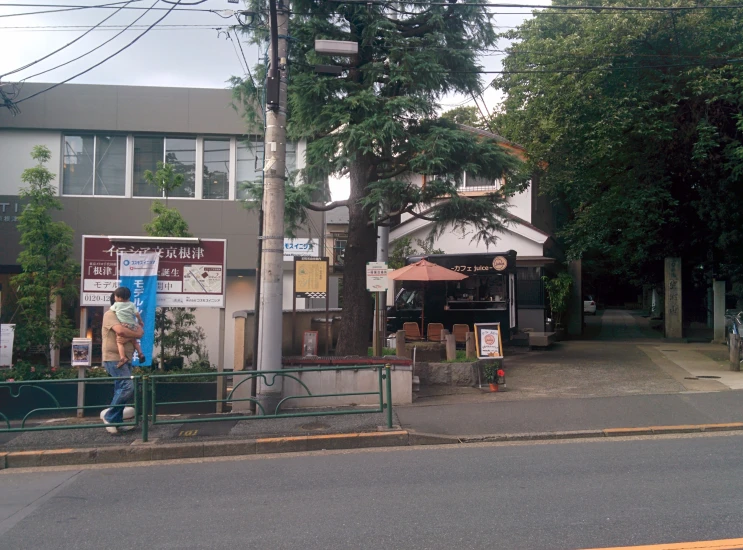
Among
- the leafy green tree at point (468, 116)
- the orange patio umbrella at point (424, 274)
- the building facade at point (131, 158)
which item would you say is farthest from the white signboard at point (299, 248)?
the leafy green tree at point (468, 116)

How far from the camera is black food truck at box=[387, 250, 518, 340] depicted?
58.7 feet

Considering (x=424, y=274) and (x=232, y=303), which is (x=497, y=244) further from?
(x=232, y=303)

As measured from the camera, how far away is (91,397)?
404 inches

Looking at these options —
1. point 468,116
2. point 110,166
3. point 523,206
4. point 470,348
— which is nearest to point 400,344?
point 470,348

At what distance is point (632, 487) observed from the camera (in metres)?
6.52

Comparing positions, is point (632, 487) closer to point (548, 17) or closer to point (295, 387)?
point (295, 387)

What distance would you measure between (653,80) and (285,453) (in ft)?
46.6

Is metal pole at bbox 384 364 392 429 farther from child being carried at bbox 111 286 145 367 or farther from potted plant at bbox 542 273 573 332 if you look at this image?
potted plant at bbox 542 273 573 332

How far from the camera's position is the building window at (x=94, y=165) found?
17938 mm

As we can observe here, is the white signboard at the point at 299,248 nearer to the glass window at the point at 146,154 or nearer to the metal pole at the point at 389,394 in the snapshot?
the glass window at the point at 146,154

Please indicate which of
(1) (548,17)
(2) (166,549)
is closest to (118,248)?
(2) (166,549)

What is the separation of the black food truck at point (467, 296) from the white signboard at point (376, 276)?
20.2 ft

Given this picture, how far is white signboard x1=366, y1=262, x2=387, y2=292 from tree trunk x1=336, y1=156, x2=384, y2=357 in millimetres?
877

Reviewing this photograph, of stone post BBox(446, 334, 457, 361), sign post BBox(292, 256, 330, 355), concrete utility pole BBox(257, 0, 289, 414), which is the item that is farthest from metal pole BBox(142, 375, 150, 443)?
stone post BBox(446, 334, 457, 361)
